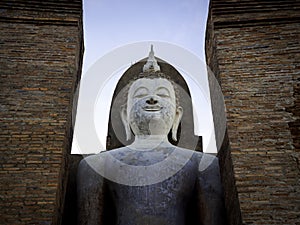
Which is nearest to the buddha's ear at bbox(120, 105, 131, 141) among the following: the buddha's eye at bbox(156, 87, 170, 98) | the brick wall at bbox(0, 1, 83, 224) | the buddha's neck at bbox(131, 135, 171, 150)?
the buddha's neck at bbox(131, 135, 171, 150)

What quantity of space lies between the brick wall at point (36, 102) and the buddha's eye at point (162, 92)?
146 cm

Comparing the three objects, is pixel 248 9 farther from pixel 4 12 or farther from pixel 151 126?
pixel 4 12

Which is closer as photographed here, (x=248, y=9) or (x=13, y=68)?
(x=13, y=68)

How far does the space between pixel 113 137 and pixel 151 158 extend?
5.88 feet

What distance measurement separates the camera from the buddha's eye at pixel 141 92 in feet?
22.9

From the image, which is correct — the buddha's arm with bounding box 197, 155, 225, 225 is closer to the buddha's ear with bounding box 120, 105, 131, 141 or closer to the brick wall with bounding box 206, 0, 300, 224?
the brick wall with bounding box 206, 0, 300, 224

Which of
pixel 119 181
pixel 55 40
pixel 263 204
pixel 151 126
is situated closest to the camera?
pixel 263 204

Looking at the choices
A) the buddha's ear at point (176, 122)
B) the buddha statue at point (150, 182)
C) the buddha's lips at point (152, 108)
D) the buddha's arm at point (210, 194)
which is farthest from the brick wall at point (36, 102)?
the buddha's arm at point (210, 194)

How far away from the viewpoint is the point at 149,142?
21.7 ft

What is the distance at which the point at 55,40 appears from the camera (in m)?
7.41

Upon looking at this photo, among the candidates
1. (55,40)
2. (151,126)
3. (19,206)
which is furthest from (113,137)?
(19,206)

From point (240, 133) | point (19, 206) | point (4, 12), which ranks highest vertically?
point (4, 12)

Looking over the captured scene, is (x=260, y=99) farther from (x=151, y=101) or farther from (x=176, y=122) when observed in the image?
(x=151, y=101)

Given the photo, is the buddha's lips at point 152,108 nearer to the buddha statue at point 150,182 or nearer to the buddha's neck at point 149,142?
the buddha statue at point 150,182
